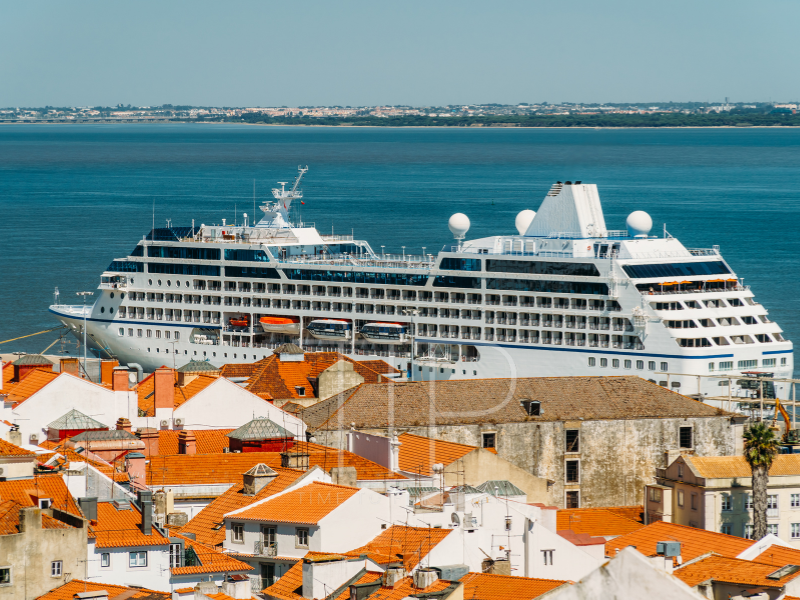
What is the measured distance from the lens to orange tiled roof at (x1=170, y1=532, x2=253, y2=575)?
24719mm

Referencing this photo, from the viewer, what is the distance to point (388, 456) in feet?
116

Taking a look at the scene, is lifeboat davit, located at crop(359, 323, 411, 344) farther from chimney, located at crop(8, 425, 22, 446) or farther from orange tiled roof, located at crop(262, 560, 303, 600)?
orange tiled roof, located at crop(262, 560, 303, 600)

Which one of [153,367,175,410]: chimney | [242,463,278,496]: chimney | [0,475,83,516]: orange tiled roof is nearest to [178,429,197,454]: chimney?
[153,367,175,410]: chimney

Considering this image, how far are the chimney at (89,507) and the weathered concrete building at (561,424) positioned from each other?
13.3m

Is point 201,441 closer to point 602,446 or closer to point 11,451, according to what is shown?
point 11,451

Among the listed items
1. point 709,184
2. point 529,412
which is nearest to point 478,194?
point 709,184

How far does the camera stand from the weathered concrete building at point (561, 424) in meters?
39.2

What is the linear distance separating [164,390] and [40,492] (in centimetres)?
1740

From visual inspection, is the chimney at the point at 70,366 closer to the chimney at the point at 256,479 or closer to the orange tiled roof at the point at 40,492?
the chimney at the point at 256,479

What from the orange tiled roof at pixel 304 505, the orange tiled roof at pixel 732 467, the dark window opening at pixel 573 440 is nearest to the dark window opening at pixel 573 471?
the dark window opening at pixel 573 440

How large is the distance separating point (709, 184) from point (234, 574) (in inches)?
6610

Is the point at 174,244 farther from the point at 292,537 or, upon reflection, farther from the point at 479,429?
the point at 292,537

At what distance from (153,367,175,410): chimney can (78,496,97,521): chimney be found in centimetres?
1648

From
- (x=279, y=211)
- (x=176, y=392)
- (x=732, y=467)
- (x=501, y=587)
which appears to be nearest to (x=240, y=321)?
(x=279, y=211)
